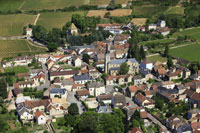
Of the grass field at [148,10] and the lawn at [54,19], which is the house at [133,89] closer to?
the lawn at [54,19]

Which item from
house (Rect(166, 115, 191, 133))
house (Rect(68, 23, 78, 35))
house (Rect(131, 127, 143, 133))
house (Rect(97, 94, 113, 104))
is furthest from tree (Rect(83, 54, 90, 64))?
house (Rect(131, 127, 143, 133))

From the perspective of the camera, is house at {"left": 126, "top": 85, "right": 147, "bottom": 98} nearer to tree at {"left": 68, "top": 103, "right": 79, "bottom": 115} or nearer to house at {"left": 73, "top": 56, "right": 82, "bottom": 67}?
tree at {"left": 68, "top": 103, "right": 79, "bottom": 115}

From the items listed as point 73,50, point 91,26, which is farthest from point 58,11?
point 73,50

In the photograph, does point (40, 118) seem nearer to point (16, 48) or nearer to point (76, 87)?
point (76, 87)

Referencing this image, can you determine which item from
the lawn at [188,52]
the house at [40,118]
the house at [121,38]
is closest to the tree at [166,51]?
the lawn at [188,52]

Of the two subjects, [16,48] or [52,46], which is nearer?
[52,46]

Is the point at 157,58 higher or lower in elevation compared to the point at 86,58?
lower

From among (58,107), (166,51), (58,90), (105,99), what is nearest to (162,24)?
(166,51)
